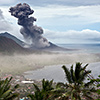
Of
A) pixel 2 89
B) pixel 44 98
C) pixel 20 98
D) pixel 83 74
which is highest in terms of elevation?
pixel 83 74

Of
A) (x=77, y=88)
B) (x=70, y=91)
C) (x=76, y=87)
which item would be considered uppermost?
(x=76, y=87)

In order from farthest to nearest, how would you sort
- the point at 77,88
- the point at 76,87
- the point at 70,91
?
the point at 76,87 → the point at 77,88 → the point at 70,91

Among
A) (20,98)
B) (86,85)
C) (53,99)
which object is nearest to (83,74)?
(86,85)

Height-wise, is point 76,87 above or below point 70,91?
above

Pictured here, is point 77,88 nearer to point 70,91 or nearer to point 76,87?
point 76,87

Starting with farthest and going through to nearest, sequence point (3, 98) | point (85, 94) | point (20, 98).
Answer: point (20, 98) → point (85, 94) → point (3, 98)

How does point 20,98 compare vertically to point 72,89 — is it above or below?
below

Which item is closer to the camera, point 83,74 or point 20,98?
point 83,74

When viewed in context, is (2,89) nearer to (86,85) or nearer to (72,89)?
(72,89)

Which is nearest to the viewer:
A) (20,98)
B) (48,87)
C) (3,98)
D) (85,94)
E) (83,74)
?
(3,98)

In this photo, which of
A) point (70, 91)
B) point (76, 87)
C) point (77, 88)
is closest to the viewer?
point (70, 91)

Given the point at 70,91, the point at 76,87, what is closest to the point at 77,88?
the point at 76,87
